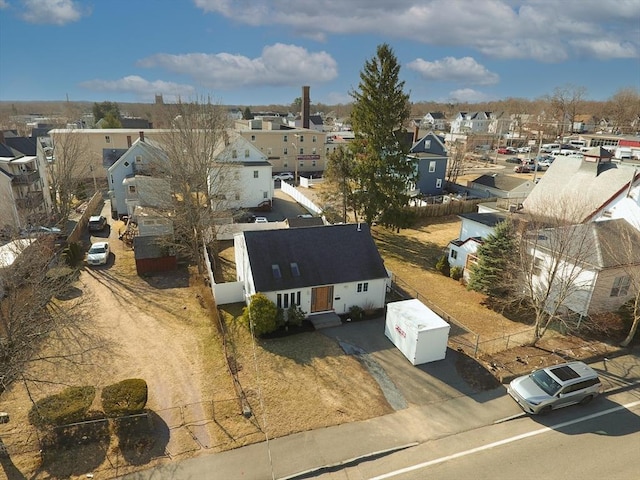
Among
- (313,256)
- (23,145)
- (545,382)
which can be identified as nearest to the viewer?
(545,382)

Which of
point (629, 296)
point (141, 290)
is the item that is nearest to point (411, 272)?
→ point (629, 296)

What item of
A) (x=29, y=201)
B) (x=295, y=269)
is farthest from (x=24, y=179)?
(x=295, y=269)

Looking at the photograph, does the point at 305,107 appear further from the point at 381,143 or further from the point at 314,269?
the point at 314,269

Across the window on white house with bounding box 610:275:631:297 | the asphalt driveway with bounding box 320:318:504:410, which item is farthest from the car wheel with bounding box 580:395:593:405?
the window on white house with bounding box 610:275:631:297

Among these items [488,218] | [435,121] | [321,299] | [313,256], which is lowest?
[321,299]

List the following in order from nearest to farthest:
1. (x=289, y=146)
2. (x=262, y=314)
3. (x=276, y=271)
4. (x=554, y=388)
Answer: (x=554, y=388), (x=262, y=314), (x=276, y=271), (x=289, y=146)

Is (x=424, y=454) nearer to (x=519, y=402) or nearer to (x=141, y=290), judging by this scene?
(x=519, y=402)
